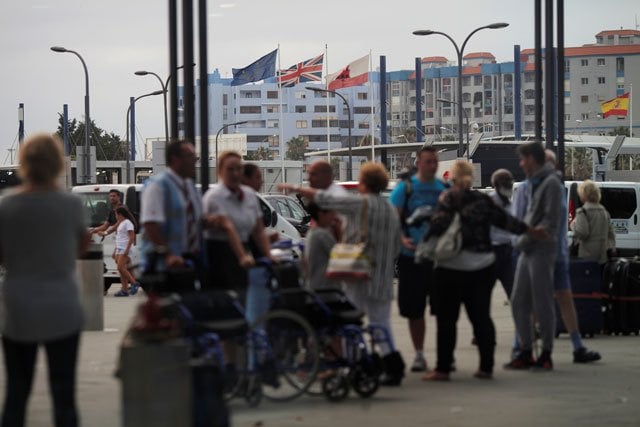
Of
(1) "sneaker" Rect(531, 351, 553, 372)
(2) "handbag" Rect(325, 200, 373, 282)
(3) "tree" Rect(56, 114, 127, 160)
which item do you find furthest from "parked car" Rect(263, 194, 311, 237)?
(3) "tree" Rect(56, 114, 127, 160)

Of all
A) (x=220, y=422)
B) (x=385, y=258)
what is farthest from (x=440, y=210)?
(x=220, y=422)

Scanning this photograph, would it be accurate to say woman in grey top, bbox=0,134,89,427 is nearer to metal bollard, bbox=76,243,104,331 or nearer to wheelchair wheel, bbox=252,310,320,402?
wheelchair wheel, bbox=252,310,320,402

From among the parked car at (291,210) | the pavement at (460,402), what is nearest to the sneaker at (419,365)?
the pavement at (460,402)

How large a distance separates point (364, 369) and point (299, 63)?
71.3m

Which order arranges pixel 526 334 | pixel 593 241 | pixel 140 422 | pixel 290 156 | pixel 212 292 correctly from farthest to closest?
pixel 290 156, pixel 593 241, pixel 526 334, pixel 212 292, pixel 140 422

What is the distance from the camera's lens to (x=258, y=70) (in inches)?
3174

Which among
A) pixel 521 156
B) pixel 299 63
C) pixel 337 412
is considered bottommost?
pixel 337 412

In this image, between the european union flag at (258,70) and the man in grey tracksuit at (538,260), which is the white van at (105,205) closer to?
the man in grey tracksuit at (538,260)

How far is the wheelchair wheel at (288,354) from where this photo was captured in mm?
9562

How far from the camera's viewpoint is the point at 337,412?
31.0 ft

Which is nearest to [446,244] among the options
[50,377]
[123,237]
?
[50,377]

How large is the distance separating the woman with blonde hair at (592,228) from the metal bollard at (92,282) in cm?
551

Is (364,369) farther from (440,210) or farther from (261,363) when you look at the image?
(440,210)

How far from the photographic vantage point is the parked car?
3134cm
